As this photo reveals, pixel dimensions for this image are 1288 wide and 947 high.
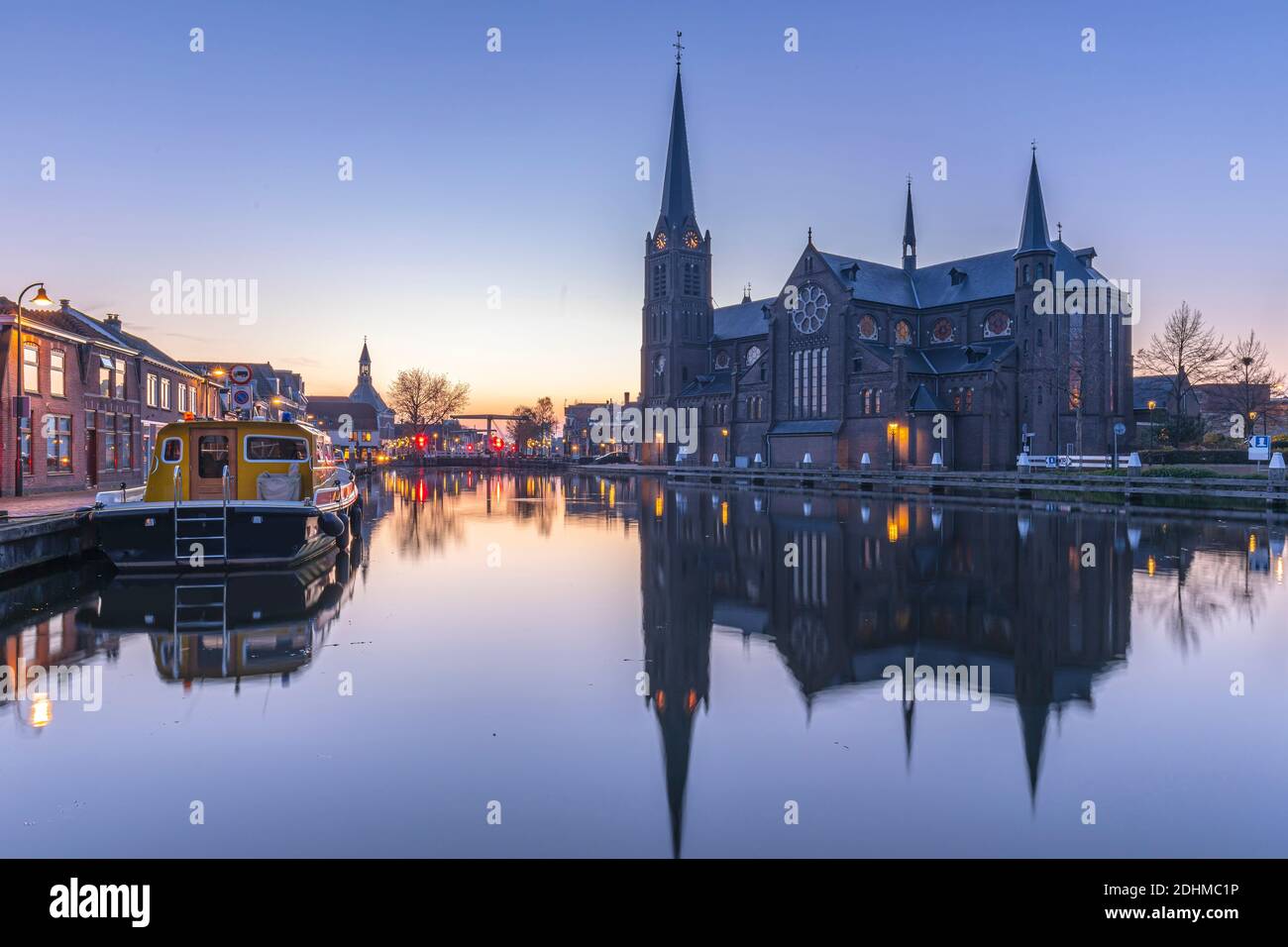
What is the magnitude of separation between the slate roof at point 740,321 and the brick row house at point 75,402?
6207 cm

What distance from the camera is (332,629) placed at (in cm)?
1242

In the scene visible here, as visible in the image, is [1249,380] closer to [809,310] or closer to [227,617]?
[809,310]

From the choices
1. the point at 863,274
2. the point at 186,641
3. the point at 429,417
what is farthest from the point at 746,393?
the point at 186,641

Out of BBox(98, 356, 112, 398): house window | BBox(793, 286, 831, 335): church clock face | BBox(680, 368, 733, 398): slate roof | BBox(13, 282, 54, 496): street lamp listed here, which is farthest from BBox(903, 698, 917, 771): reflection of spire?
BBox(680, 368, 733, 398): slate roof

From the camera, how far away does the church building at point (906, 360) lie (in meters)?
61.1

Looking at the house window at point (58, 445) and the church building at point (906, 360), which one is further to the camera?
the church building at point (906, 360)

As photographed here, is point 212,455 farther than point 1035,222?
No

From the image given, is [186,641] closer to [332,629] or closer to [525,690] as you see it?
[332,629]

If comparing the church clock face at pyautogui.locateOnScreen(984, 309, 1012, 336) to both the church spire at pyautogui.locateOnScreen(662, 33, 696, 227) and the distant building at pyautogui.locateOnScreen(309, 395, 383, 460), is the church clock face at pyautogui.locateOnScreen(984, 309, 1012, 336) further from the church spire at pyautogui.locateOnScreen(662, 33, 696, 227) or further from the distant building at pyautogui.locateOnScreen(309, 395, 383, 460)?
the distant building at pyautogui.locateOnScreen(309, 395, 383, 460)

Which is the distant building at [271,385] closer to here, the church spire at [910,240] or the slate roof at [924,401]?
the slate roof at [924,401]

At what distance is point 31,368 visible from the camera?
30.2m

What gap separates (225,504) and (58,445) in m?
20.5

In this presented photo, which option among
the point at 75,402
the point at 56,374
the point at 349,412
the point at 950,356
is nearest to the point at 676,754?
the point at 56,374

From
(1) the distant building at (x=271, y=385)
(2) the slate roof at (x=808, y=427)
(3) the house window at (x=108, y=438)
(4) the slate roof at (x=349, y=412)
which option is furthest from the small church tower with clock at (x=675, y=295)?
(4) the slate roof at (x=349, y=412)
